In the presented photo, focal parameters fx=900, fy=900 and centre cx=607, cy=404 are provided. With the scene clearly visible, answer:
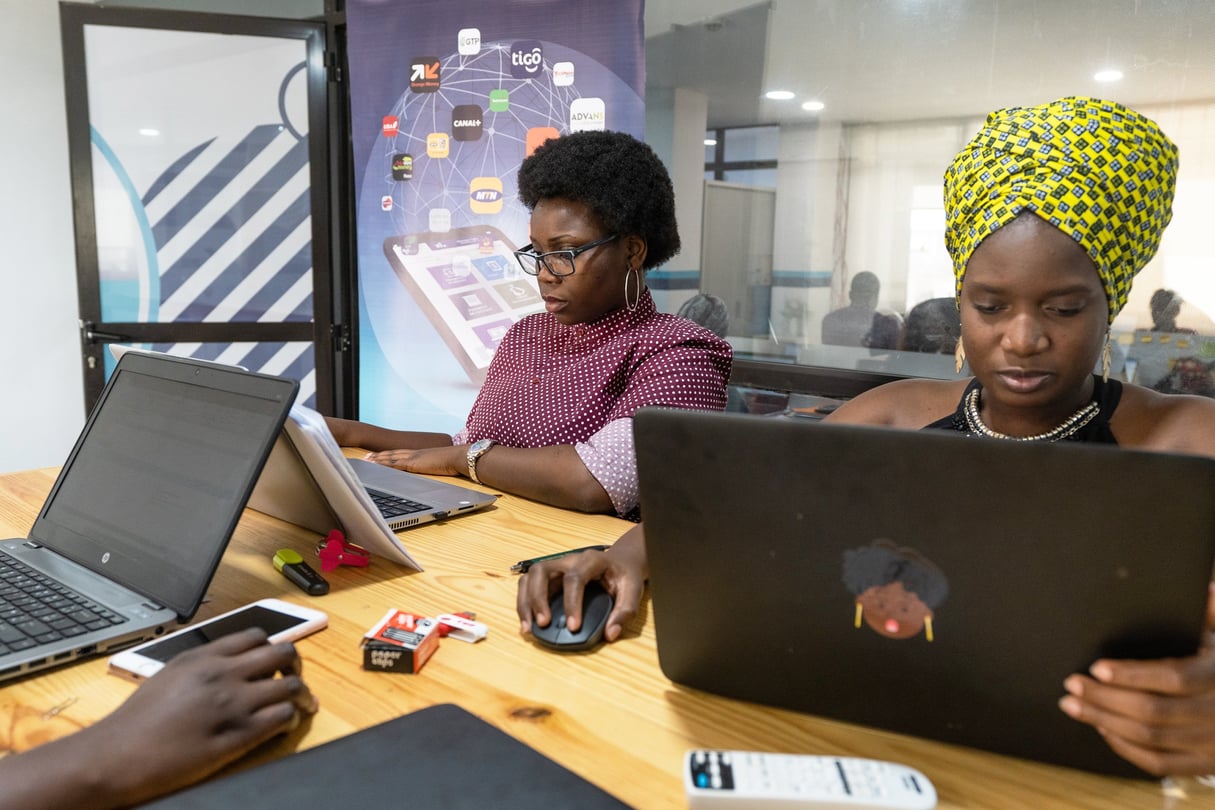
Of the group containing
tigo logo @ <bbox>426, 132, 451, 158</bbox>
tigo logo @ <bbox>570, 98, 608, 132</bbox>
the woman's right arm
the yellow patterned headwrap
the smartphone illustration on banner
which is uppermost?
tigo logo @ <bbox>570, 98, 608, 132</bbox>

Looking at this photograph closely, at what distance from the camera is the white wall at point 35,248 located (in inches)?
144

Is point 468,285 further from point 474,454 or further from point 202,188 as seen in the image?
point 474,454

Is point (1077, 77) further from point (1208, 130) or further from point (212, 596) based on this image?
point (212, 596)

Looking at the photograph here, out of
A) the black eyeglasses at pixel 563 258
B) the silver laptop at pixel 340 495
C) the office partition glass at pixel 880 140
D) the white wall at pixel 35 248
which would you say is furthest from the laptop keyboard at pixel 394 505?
the white wall at pixel 35 248

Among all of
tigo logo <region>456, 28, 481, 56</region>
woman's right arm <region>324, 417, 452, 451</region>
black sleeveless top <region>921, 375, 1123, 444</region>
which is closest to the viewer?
black sleeveless top <region>921, 375, 1123, 444</region>

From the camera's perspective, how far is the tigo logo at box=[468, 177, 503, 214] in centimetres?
323

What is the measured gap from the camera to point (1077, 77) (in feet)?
7.25

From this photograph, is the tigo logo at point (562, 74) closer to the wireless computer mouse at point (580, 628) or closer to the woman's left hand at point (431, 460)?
the woman's left hand at point (431, 460)

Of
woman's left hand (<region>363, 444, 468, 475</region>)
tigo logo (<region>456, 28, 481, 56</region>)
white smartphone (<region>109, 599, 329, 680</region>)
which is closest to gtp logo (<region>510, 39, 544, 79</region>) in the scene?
A: tigo logo (<region>456, 28, 481, 56</region>)

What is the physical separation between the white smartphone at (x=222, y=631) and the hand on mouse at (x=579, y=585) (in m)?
0.21

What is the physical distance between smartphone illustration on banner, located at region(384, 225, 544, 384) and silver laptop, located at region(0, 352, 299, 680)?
85.4 inches

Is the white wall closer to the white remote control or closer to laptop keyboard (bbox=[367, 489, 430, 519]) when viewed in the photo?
laptop keyboard (bbox=[367, 489, 430, 519])

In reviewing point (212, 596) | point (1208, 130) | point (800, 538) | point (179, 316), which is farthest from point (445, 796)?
point (179, 316)

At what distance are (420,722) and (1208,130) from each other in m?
2.25
